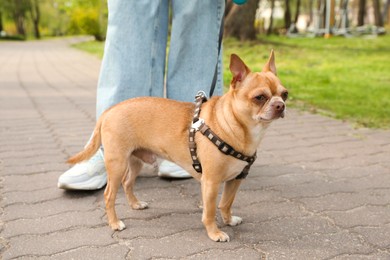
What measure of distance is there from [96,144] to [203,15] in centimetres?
125

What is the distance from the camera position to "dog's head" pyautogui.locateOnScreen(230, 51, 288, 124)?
8.02 ft

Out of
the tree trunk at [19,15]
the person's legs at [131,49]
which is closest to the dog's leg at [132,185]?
the person's legs at [131,49]

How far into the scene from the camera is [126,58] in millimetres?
3361

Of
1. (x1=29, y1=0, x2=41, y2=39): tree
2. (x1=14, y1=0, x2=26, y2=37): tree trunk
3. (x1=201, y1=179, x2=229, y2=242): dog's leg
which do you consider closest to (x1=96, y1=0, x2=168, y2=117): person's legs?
(x1=201, y1=179, x2=229, y2=242): dog's leg

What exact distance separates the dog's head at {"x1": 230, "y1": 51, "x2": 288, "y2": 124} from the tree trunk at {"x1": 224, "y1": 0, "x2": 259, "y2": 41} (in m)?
13.8

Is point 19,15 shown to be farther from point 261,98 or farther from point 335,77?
point 261,98

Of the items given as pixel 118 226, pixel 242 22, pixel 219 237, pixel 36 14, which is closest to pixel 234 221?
pixel 219 237

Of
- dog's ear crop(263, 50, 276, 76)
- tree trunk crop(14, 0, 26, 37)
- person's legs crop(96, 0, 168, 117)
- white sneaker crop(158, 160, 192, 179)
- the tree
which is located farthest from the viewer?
the tree

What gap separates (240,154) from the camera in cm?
263

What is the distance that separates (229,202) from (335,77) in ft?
26.4

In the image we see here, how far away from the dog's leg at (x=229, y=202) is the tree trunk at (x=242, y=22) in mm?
13738

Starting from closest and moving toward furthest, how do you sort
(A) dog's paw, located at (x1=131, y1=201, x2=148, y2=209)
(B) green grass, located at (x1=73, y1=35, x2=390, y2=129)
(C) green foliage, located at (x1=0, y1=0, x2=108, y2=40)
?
(A) dog's paw, located at (x1=131, y1=201, x2=148, y2=209) → (B) green grass, located at (x1=73, y1=35, x2=390, y2=129) → (C) green foliage, located at (x1=0, y1=0, x2=108, y2=40)

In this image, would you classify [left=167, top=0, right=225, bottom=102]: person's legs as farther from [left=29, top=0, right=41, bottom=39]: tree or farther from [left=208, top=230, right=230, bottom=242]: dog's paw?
[left=29, top=0, right=41, bottom=39]: tree

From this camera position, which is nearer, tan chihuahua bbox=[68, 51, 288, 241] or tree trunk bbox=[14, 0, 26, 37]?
tan chihuahua bbox=[68, 51, 288, 241]
